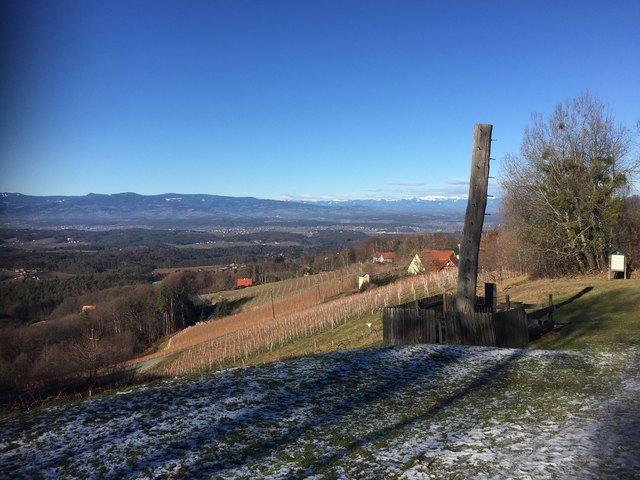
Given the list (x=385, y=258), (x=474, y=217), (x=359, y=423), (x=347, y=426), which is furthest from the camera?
(x=385, y=258)

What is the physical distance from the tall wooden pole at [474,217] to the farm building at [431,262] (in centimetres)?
4313

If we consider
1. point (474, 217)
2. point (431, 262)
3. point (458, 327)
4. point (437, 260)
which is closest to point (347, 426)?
point (458, 327)

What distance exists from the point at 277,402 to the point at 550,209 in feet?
92.0

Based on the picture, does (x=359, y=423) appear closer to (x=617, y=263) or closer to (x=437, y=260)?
(x=617, y=263)

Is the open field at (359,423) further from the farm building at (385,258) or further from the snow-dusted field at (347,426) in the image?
the farm building at (385,258)

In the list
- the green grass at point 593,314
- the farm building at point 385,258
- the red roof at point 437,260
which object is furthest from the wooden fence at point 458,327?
the farm building at point 385,258

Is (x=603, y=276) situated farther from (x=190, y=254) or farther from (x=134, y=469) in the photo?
(x=190, y=254)

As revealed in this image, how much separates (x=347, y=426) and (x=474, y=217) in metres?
9.29

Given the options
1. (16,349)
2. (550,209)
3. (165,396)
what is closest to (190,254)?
(16,349)

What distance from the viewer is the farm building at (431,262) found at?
57.7 metres

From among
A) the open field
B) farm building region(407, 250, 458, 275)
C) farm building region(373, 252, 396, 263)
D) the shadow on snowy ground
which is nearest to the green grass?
the open field

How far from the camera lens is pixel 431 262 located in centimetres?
5878

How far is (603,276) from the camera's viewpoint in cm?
2708

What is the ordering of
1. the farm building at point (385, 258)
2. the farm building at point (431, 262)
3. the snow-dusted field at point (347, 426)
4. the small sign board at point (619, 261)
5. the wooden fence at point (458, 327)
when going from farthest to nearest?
1. the farm building at point (385, 258)
2. the farm building at point (431, 262)
3. the small sign board at point (619, 261)
4. the wooden fence at point (458, 327)
5. the snow-dusted field at point (347, 426)
